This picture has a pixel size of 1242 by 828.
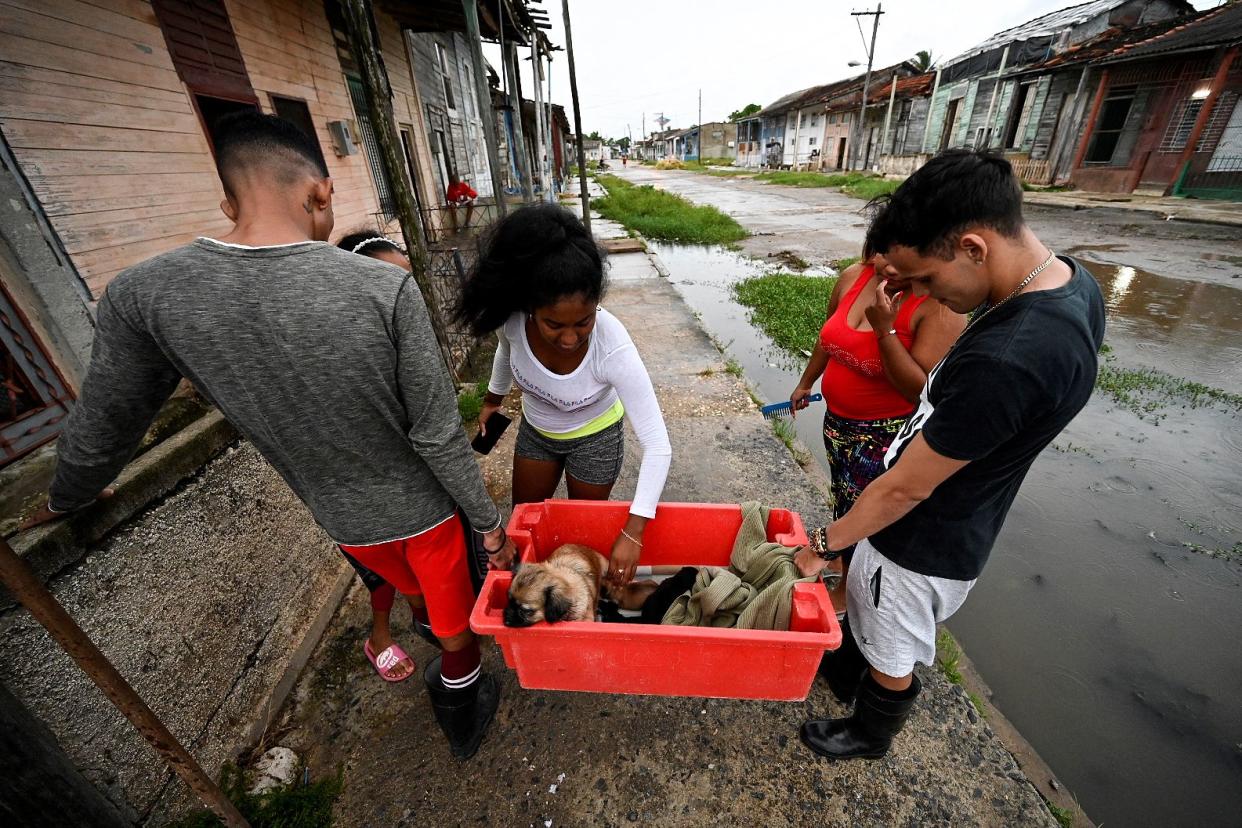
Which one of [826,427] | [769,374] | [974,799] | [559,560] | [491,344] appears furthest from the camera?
[491,344]

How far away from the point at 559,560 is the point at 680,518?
0.56 metres

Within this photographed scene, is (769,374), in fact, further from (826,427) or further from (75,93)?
(75,93)

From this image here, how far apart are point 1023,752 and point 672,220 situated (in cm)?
1394

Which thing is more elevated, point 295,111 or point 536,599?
point 295,111

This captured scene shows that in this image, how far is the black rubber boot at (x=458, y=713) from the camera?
5.97 feet

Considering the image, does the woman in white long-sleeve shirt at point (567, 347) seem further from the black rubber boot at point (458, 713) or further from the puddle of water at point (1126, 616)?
the puddle of water at point (1126, 616)

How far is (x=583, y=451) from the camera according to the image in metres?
2.27

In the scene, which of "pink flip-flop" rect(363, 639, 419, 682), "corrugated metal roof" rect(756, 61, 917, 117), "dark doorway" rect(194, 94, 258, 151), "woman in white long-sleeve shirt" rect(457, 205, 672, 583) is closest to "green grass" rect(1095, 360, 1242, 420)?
"woman in white long-sleeve shirt" rect(457, 205, 672, 583)

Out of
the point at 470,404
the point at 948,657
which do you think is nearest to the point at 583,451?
the point at 948,657

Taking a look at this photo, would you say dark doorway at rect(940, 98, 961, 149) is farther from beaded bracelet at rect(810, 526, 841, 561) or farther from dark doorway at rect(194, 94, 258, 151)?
beaded bracelet at rect(810, 526, 841, 561)

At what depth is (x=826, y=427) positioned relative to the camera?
2.45m

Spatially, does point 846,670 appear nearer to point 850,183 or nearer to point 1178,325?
point 1178,325

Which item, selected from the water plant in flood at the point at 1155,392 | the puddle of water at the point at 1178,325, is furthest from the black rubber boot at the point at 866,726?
the puddle of water at the point at 1178,325

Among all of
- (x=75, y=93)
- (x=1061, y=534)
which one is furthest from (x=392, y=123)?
(x=1061, y=534)
